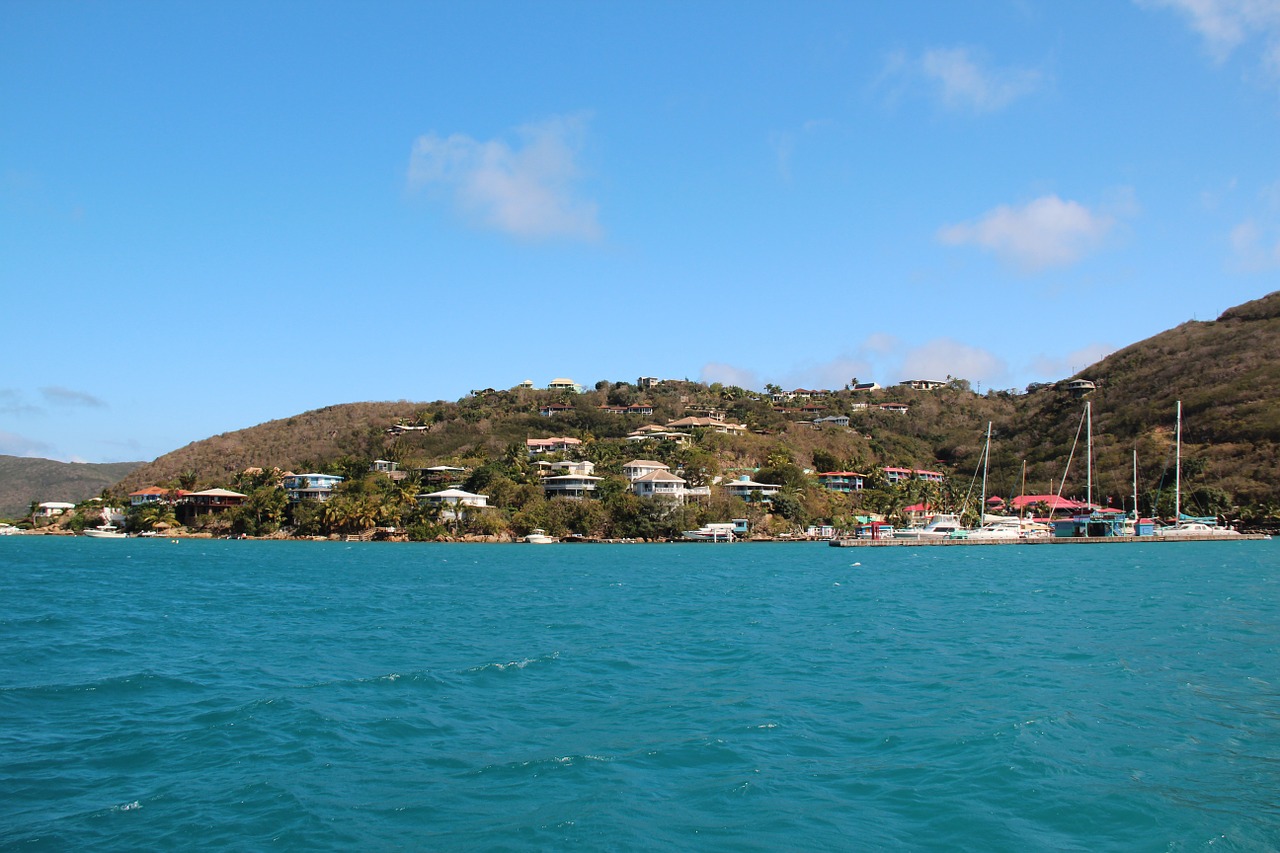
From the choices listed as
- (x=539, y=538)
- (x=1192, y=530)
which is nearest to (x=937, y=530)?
(x=1192, y=530)

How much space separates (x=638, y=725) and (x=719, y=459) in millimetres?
105561

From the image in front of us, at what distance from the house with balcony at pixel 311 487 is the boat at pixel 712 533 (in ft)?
147

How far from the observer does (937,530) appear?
93.5m

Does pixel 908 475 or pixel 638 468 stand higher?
pixel 908 475

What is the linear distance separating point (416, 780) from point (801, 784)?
226 inches

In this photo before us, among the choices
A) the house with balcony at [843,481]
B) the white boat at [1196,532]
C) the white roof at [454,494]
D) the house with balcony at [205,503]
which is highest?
the house with balcony at [843,481]

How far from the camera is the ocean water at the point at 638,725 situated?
39.0 feet

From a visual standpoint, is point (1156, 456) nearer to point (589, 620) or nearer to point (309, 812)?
point (589, 620)

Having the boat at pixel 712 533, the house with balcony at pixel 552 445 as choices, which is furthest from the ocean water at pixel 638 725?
the house with balcony at pixel 552 445

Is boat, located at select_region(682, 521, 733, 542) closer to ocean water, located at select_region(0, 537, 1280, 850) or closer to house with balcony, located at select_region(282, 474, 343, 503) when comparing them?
house with balcony, located at select_region(282, 474, 343, 503)

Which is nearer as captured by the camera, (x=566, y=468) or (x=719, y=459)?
(x=566, y=468)

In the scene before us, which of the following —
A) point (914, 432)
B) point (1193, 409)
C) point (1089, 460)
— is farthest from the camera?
point (914, 432)

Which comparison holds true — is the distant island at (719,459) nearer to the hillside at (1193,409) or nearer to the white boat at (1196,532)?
the hillside at (1193,409)

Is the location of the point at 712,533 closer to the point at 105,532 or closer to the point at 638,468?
the point at 638,468
